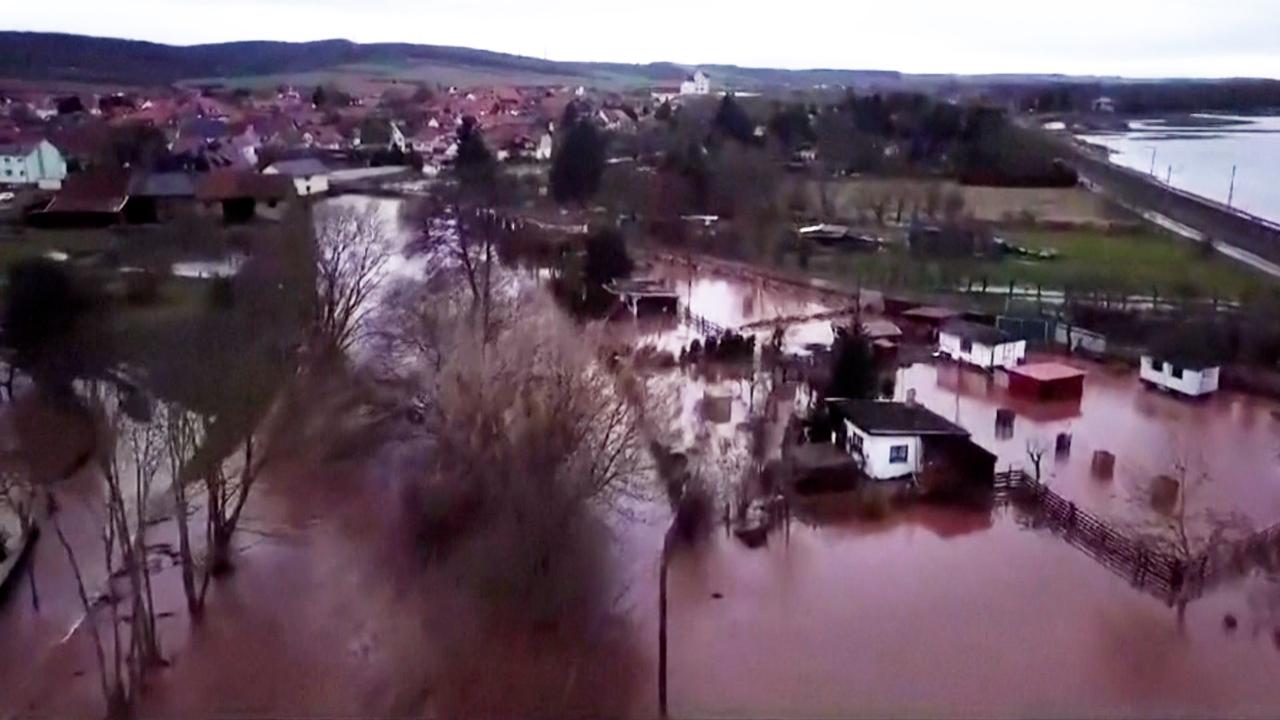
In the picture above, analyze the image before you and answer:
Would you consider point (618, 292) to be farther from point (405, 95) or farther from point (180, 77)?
point (180, 77)

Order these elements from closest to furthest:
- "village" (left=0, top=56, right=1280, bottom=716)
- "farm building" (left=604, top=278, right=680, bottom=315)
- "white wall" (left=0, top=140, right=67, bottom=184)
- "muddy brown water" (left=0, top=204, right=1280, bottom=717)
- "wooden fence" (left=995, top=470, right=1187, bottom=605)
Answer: "muddy brown water" (left=0, top=204, right=1280, bottom=717), "village" (left=0, top=56, right=1280, bottom=716), "wooden fence" (left=995, top=470, right=1187, bottom=605), "white wall" (left=0, top=140, right=67, bottom=184), "farm building" (left=604, top=278, right=680, bottom=315)

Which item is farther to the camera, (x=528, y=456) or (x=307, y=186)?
(x=307, y=186)

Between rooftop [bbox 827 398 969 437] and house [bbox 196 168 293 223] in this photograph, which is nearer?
rooftop [bbox 827 398 969 437]

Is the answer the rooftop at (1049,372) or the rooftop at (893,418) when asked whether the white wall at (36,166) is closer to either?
the rooftop at (893,418)

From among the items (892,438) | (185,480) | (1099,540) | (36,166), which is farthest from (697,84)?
(36,166)

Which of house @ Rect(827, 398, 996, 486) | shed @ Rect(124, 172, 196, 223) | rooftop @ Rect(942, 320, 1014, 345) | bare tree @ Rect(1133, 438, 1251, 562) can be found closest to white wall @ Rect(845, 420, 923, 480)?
house @ Rect(827, 398, 996, 486)

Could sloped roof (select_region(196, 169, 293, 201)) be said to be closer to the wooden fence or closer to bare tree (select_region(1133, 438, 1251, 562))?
the wooden fence

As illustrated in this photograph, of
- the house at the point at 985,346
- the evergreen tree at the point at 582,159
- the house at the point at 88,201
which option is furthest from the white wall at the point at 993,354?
the house at the point at 88,201

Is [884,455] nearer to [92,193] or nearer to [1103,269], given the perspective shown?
[1103,269]
